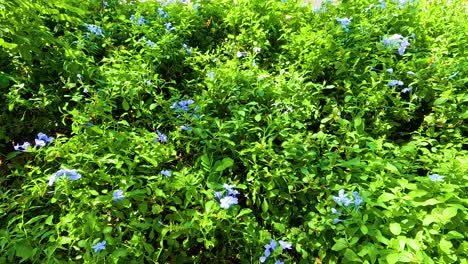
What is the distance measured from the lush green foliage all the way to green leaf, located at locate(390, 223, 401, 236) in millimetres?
32

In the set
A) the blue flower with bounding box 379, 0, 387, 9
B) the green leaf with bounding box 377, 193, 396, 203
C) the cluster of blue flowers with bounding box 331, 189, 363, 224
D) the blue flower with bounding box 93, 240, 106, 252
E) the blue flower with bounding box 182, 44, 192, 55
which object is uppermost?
the blue flower with bounding box 379, 0, 387, 9

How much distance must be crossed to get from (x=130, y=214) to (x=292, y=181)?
0.87 m

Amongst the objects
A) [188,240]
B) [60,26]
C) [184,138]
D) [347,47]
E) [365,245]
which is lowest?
[188,240]

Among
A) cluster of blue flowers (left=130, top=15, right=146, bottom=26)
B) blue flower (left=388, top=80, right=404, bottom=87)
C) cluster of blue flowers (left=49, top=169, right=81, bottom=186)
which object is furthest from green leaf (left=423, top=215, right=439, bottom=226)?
cluster of blue flowers (left=130, top=15, right=146, bottom=26)

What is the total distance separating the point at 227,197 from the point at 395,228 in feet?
2.61

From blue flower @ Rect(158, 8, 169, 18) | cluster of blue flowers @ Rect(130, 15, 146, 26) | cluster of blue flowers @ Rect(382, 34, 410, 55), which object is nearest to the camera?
cluster of blue flowers @ Rect(382, 34, 410, 55)

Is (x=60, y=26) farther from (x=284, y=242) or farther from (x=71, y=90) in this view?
(x=284, y=242)

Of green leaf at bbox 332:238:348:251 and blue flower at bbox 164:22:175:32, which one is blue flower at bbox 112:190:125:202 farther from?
blue flower at bbox 164:22:175:32

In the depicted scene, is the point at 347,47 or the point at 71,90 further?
the point at 347,47

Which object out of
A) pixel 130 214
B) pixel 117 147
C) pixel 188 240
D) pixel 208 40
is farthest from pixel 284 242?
pixel 208 40

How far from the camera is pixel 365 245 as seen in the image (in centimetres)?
182

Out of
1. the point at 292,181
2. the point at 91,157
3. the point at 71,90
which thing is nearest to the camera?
the point at 91,157

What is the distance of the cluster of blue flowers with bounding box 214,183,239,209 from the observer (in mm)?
1899

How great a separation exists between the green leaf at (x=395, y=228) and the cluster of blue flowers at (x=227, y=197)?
0.73 m
